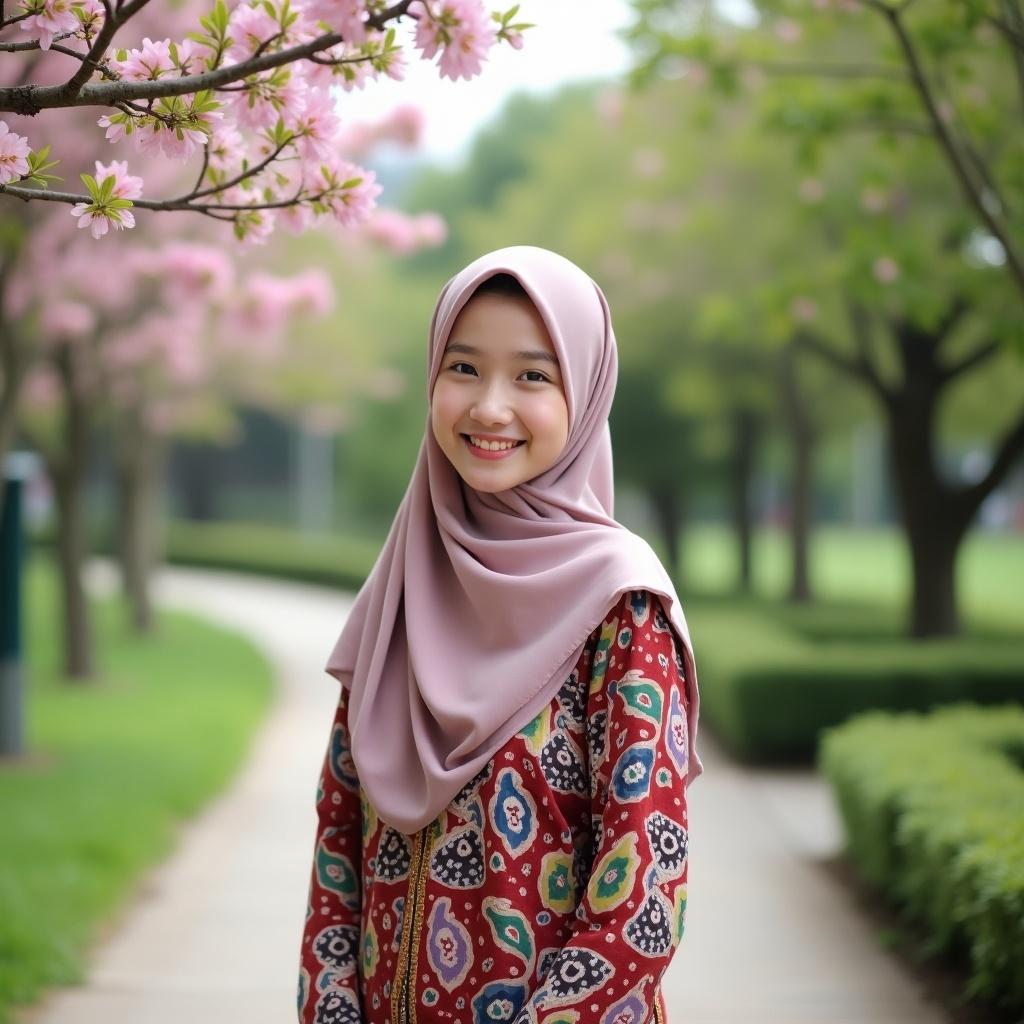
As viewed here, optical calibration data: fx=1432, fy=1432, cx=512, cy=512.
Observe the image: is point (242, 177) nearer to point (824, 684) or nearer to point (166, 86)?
point (166, 86)

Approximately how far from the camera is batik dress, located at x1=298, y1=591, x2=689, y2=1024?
1725mm

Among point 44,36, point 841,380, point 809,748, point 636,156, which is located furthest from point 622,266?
point 44,36

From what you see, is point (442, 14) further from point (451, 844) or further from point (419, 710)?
point (451, 844)

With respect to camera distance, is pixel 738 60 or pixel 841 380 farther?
pixel 841 380

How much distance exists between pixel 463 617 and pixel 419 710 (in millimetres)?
146

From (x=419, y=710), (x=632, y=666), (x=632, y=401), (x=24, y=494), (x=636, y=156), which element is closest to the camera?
(x=632, y=666)

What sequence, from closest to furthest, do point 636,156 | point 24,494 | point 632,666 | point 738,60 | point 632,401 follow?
point 632,666, point 738,60, point 24,494, point 636,156, point 632,401

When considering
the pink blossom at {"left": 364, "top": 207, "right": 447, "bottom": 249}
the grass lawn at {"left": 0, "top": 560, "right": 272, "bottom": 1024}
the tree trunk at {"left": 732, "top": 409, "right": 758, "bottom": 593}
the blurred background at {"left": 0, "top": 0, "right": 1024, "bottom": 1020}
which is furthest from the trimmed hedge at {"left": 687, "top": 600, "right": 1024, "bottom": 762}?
the tree trunk at {"left": 732, "top": 409, "right": 758, "bottom": 593}

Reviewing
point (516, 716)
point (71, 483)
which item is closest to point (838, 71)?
point (516, 716)

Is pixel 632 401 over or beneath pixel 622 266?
beneath

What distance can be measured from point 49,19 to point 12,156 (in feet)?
0.65

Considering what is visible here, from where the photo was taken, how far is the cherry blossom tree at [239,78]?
73.0 inches

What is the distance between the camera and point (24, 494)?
8.23m

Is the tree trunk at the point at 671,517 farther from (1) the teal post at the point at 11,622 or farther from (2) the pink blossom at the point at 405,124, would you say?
(1) the teal post at the point at 11,622
